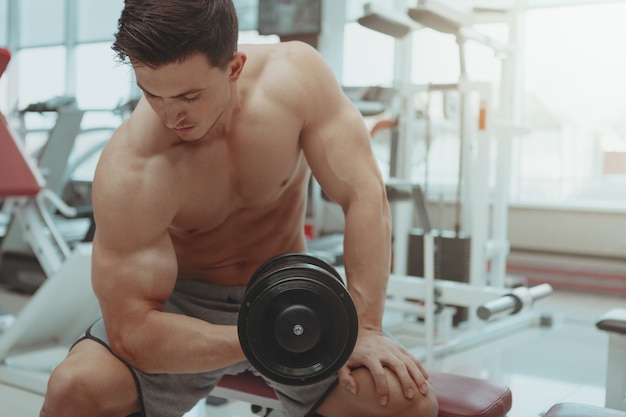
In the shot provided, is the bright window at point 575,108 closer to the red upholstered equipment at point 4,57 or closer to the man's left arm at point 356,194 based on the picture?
the man's left arm at point 356,194

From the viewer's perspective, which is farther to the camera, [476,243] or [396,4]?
[396,4]

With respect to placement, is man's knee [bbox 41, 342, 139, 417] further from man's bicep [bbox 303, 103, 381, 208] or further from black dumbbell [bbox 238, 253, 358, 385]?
man's bicep [bbox 303, 103, 381, 208]

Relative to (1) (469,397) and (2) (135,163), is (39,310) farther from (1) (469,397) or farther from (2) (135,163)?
(1) (469,397)

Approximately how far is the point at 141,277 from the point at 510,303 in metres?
2.08

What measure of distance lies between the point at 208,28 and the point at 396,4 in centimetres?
291

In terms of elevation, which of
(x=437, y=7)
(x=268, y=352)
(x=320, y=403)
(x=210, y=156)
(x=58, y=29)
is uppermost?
(x=58, y=29)

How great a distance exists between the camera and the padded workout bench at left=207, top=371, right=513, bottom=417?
1.62 meters

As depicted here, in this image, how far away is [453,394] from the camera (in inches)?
66.4

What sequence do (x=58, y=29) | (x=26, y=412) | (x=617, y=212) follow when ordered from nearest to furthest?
(x=26, y=412), (x=617, y=212), (x=58, y=29)

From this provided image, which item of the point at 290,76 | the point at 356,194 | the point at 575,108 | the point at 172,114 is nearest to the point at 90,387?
the point at 172,114

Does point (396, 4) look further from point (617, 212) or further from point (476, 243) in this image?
point (617, 212)

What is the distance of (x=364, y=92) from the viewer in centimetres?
412

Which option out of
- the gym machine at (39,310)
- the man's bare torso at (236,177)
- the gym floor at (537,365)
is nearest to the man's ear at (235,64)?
the man's bare torso at (236,177)

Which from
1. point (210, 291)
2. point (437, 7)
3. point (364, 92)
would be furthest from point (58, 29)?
point (210, 291)
